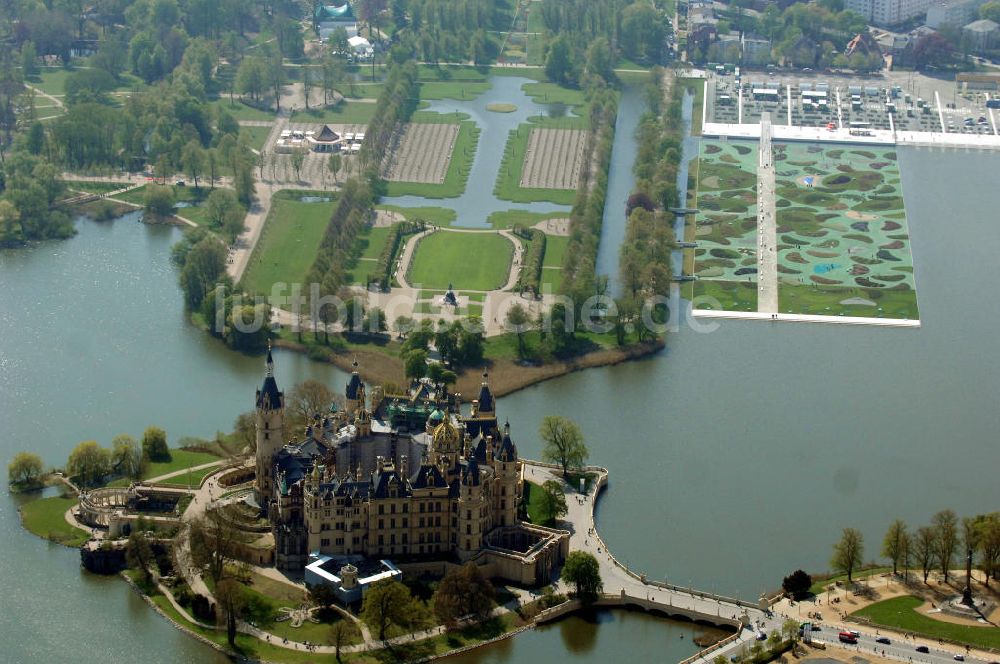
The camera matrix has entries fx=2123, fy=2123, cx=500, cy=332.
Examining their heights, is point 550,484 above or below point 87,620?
above

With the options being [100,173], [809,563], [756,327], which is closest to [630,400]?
[756,327]

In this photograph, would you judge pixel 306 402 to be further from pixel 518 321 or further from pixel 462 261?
pixel 462 261

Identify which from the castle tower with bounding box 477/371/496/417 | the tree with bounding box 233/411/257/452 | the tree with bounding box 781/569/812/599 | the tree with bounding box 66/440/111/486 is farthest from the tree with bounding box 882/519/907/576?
the tree with bounding box 66/440/111/486

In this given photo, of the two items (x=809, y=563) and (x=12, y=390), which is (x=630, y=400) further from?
(x=12, y=390)

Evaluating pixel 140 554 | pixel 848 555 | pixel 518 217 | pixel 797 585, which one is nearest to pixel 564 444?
pixel 797 585

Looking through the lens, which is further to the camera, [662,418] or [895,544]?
[662,418]

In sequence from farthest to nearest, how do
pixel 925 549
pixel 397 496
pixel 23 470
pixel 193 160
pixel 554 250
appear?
1. pixel 193 160
2. pixel 554 250
3. pixel 23 470
4. pixel 397 496
5. pixel 925 549
